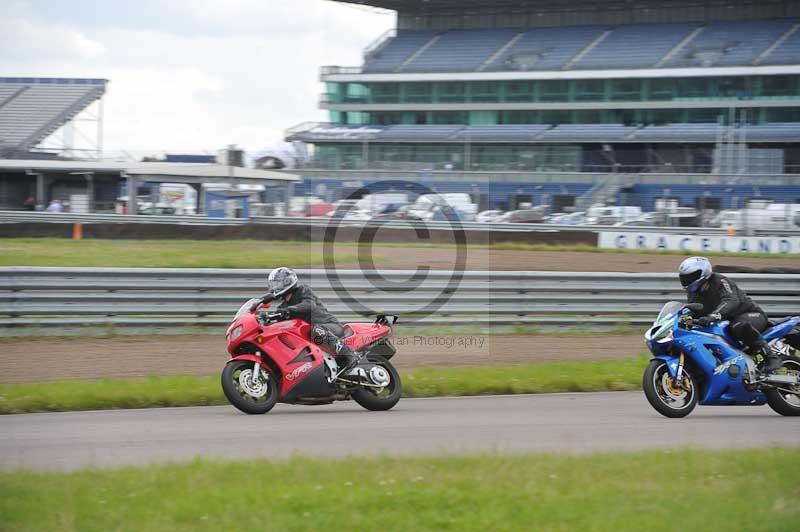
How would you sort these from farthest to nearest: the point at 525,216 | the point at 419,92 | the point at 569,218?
the point at 419,92, the point at 525,216, the point at 569,218

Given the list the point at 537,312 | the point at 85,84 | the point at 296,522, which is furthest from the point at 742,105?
the point at 296,522

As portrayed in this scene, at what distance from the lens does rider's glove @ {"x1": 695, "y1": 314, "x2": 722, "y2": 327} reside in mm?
9430

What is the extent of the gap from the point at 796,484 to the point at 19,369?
30.8 feet

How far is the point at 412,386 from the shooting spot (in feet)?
36.9

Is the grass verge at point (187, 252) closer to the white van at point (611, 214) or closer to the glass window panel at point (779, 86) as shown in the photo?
the white van at point (611, 214)

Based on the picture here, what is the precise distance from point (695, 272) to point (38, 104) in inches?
1925

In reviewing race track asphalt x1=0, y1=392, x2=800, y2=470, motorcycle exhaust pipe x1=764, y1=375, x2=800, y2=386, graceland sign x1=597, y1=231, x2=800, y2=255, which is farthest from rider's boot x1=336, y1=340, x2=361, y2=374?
graceland sign x1=597, y1=231, x2=800, y2=255

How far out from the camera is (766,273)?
1828 centimetres

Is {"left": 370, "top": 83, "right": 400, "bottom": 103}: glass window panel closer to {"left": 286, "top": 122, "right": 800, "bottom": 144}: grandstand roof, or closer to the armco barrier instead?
{"left": 286, "top": 122, "right": 800, "bottom": 144}: grandstand roof

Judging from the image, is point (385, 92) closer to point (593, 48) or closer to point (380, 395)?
point (593, 48)

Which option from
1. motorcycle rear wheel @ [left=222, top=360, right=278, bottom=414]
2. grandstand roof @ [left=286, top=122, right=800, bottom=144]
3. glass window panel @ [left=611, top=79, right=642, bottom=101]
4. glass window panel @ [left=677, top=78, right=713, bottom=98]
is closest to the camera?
motorcycle rear wheel @ [left=222, top=360, right=278, bottom=414]

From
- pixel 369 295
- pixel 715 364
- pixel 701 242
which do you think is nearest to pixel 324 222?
pixel 701 242

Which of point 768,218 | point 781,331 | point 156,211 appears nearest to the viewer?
point 781,331

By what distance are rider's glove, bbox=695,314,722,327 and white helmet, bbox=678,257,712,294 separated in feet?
1.18
